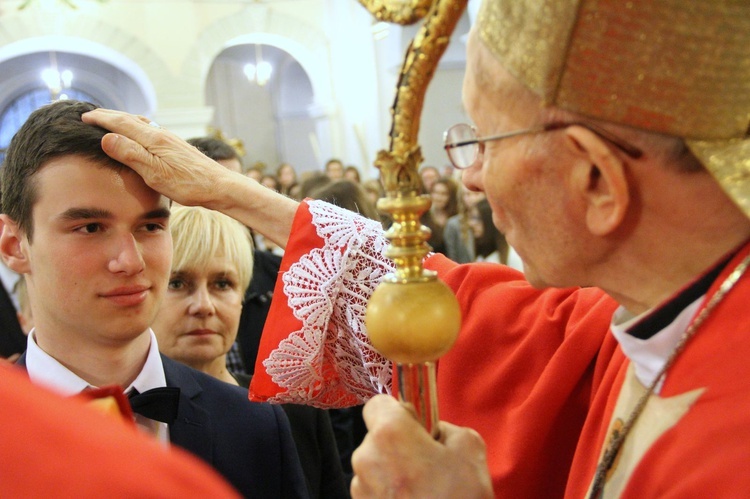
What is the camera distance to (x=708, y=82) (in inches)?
41.9

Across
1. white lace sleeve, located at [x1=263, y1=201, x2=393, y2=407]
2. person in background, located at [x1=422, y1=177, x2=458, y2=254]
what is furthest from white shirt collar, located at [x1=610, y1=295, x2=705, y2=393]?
person in background, located at [x1=422, y1=177, x2=458, y2=254]

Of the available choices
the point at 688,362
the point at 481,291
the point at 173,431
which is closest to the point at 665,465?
the point at 688,362

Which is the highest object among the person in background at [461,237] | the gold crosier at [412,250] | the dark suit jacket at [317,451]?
the gold crosier at [412,250]

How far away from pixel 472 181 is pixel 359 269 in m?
0.51

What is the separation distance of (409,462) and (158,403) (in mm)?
824

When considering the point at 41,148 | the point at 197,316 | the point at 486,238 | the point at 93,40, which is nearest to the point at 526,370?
the point at 41,148

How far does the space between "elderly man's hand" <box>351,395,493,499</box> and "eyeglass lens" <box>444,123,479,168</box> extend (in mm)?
417

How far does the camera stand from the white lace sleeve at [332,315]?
1.77 meters

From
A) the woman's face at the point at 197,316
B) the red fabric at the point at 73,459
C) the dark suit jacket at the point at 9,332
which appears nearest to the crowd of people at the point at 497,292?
the red fabric at the point at 73,459

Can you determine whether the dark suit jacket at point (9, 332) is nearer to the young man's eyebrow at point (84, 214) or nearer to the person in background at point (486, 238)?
the young man's eyebrow at point (84, 214)

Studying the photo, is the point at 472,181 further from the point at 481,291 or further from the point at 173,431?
the point at 173,431

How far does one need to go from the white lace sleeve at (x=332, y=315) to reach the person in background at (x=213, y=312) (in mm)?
728

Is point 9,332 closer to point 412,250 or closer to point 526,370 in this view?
point 526,370

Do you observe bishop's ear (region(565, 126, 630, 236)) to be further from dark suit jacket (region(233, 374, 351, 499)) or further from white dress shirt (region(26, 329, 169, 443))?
dark suit jacket (region(233, 374, 351, 499))
